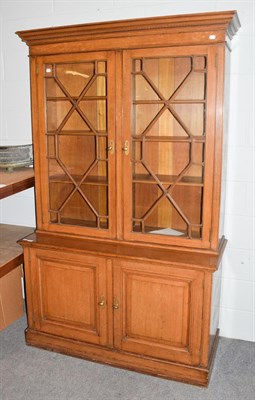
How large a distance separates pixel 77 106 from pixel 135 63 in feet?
1.23

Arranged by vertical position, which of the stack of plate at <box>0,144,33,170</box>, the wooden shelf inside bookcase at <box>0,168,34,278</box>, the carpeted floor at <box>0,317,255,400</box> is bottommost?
the carpeted floor at <box>0,317,255,400</box>

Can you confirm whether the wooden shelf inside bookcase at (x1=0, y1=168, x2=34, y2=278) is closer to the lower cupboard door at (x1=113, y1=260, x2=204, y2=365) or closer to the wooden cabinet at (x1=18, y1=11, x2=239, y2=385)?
the wooden cabinet at (x1=18, y1=11, x2=239, y2=385)

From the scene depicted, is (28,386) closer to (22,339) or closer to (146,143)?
(22,339)

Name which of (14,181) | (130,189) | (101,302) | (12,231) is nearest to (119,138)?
(130,189)

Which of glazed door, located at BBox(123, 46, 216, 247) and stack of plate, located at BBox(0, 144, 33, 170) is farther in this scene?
stack of plate, located at BBox(0, 144, 33, 170)

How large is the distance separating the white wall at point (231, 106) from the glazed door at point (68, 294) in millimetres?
584

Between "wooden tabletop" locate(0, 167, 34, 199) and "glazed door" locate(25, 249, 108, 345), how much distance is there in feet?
1.19

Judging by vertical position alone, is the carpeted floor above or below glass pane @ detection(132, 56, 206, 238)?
below

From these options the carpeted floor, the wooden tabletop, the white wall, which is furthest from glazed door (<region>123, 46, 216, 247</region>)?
the carpeted floor

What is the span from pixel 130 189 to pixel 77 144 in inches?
17.7

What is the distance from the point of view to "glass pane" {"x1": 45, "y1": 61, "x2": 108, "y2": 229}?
2125 millimetres

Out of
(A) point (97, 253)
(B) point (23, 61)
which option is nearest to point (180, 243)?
(A) point (97, 253)

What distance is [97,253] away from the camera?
2.15 m

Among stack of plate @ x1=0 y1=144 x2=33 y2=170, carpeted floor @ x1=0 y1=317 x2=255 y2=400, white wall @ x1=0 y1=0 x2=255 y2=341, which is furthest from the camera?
stack of plate @ x1=0 y1=144 x2=33 y2=170
